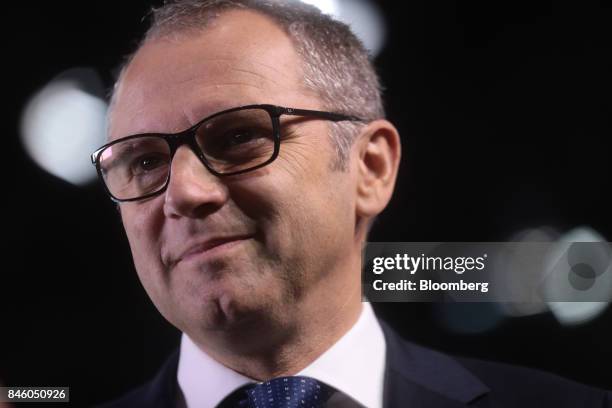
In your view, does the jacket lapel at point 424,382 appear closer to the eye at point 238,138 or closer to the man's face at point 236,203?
the man's face at point 236,203

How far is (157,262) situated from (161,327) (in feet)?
1.02

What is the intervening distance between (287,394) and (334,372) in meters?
0.11

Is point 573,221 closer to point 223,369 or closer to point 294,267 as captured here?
point 294,267

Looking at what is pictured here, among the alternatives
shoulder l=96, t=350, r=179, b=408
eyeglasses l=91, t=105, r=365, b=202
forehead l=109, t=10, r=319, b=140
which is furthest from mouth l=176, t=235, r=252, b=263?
shoulder l=96, t=350, r=179, b=408

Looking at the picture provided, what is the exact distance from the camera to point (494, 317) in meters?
1.40

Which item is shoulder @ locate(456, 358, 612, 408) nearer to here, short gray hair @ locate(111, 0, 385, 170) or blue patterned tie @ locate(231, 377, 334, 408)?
blue patterned tie @ locate(231, 377, 334, 408)

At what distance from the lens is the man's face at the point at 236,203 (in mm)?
1126

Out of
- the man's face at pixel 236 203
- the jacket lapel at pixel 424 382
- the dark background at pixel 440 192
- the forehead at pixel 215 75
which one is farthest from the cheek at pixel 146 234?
the jacket lapel at pixel 424 382

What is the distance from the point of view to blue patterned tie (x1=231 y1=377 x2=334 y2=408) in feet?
3.93

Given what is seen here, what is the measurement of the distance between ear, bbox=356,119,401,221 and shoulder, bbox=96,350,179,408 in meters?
0.54

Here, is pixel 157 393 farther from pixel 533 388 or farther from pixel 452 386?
pixel 533 388

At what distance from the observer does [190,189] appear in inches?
43.5

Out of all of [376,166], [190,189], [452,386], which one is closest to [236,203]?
[190,189]

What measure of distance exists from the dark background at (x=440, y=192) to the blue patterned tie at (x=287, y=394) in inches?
10.9
